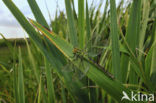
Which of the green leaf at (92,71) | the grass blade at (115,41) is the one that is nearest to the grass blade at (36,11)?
the green leaf at (92,71)

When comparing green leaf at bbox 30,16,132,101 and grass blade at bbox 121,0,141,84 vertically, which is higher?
grass blade at bbox 121,0,141,84

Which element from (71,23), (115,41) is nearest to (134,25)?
(115,41)

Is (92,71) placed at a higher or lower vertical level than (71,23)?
lower

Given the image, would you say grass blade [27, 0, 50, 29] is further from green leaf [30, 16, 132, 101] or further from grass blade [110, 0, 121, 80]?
grass blade [110, 0, 121, 80]

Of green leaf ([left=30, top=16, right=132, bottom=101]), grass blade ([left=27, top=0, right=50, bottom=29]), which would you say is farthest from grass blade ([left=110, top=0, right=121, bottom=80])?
grass blade ([left=27, top=0, right=50, bottom=29])

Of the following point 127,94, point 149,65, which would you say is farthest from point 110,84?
point 149,65

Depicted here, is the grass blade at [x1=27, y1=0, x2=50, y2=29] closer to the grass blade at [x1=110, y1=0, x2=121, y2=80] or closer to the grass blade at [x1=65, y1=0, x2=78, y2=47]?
the grass blade at [x1=65, y1=0, x2=78, y2=47]

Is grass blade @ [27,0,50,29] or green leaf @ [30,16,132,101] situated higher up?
grass blade @ [27,0,50,29]

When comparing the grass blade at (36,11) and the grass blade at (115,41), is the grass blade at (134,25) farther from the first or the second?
the grass blade at (36,11)

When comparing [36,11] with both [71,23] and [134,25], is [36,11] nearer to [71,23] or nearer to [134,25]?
[71,23]

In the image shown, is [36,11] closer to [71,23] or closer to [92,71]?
[71,23]

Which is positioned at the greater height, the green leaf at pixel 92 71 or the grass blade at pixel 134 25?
the grass blade at pixel 134 25

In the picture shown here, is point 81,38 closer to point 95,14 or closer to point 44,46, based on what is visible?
point 44,46
